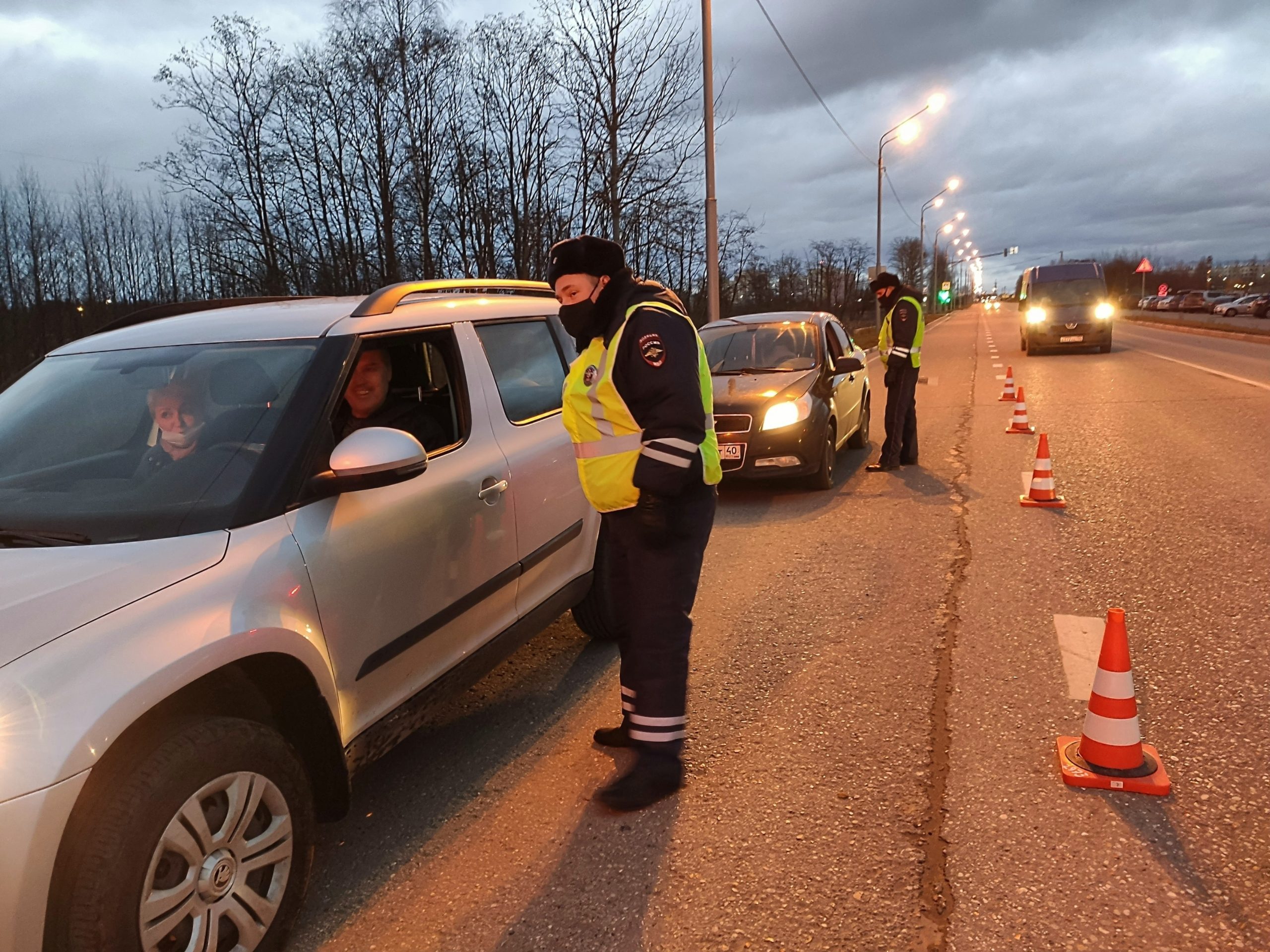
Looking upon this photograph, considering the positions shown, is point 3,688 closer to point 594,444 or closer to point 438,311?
point 594,444

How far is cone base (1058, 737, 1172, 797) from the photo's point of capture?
3.02 m

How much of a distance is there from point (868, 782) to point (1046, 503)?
4758 millimetres

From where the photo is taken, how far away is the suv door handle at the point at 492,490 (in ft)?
10.8

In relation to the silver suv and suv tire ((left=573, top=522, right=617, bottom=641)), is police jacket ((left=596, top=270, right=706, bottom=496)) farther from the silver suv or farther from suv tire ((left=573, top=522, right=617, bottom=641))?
suv tire ((left=573, top=522, right=617, bottom=641))

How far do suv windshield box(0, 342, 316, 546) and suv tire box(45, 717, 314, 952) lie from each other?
0.59 metres

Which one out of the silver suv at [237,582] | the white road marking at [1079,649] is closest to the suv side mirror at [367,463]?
the silver suv at [237,582]

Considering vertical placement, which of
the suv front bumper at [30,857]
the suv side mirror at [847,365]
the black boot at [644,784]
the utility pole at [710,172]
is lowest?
the black boot at [644,784]

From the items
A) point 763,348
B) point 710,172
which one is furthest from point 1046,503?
point 710,172

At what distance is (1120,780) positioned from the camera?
10.0 feet

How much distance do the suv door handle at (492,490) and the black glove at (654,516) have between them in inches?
24.2

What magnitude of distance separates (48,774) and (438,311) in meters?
2.18

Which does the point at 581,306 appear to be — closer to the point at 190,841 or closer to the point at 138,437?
the point at 138,437

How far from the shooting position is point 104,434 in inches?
115

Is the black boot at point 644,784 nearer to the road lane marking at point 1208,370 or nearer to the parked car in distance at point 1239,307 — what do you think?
the road lane marking at point 1208,370
